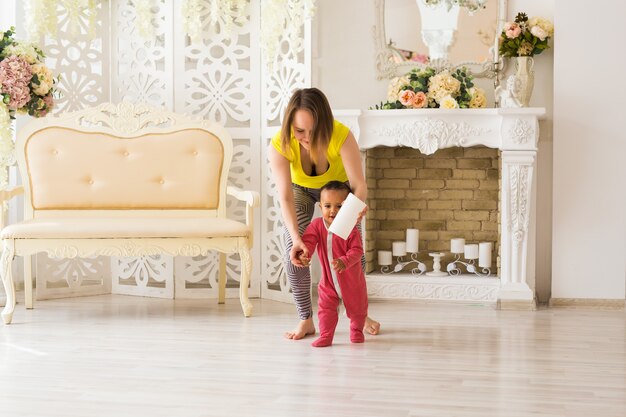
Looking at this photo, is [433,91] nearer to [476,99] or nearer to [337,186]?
[476,99]

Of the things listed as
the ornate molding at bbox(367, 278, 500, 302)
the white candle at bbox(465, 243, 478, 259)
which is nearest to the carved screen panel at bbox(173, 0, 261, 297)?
the ornate molding at bbox(367, 278, 500, 302)

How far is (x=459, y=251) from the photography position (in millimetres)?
5449

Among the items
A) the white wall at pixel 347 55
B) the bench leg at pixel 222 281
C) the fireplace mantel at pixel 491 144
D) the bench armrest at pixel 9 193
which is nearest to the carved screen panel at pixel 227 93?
the bench leg at pixel 222 281

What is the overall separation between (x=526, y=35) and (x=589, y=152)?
798mm

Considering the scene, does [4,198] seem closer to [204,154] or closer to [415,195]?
[204,154]

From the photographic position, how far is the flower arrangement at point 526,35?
5219 millimetres

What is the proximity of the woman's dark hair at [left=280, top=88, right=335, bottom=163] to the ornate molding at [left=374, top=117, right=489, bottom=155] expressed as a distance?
4.77 ft

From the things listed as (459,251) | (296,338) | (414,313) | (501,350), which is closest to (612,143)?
(459,251)

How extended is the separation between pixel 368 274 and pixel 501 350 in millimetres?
1730

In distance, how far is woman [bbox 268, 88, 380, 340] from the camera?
148 inches

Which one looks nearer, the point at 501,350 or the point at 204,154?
the point at 501,350

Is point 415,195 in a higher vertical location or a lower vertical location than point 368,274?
higher

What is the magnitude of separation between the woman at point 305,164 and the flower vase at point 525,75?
1.69m

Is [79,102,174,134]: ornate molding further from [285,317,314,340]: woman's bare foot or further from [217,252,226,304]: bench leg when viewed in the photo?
[285,317,314,340]: woman's bare foot
